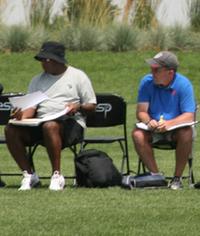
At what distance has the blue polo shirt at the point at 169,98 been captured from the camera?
33.5ft

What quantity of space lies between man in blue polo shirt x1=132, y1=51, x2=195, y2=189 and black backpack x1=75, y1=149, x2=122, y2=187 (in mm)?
361

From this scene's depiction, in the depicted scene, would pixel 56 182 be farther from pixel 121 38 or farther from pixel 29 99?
pixel 121 38

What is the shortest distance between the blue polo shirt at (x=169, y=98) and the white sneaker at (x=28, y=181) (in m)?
1.30

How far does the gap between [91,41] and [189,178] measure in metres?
15.0

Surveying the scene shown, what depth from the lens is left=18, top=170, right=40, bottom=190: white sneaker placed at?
10.2 m

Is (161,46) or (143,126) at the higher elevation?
(143,126)

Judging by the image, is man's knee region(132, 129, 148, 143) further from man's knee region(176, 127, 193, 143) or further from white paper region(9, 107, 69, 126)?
white paper region(9, 107, 69, 126)

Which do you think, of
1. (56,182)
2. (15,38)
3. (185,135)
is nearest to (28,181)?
(56,182)

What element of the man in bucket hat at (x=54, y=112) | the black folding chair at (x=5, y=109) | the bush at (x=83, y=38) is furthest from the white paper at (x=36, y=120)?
the bush at (x=83, y=38)

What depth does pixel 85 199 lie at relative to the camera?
30.6 ft

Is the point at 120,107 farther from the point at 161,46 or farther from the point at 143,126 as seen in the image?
the point at 161,46

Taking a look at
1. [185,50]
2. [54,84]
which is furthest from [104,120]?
[185,50]

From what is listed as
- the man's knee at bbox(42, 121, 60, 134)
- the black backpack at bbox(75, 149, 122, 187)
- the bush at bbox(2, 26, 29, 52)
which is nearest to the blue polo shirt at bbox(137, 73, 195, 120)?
the black backpack at bbox(75, 149, 122, 187)

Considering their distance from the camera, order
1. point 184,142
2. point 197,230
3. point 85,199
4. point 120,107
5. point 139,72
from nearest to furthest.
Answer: point 197,230 < point 85,199 < point 184,142 < point 120,107 < point 139,72
